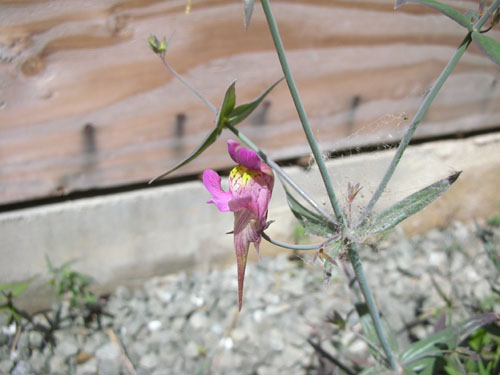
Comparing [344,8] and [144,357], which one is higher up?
[344,8]

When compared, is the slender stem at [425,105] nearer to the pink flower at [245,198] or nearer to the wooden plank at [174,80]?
the pink flower at [245,198]

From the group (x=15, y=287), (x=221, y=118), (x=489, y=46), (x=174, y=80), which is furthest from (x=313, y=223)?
(x=15, y=287)

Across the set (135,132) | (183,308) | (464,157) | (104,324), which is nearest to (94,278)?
(104,324)

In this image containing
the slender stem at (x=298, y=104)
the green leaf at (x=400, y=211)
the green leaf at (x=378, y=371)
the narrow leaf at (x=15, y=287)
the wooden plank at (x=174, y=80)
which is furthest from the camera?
the narrow leaf at (x=15, y=287)

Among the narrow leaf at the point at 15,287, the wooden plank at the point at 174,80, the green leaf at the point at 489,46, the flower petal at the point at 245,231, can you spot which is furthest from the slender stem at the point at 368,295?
the narrow leaf at the point at 15,287

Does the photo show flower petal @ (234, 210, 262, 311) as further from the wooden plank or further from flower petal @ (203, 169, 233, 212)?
the wooden plank

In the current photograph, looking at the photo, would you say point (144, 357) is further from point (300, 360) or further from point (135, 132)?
point (135, 132)
